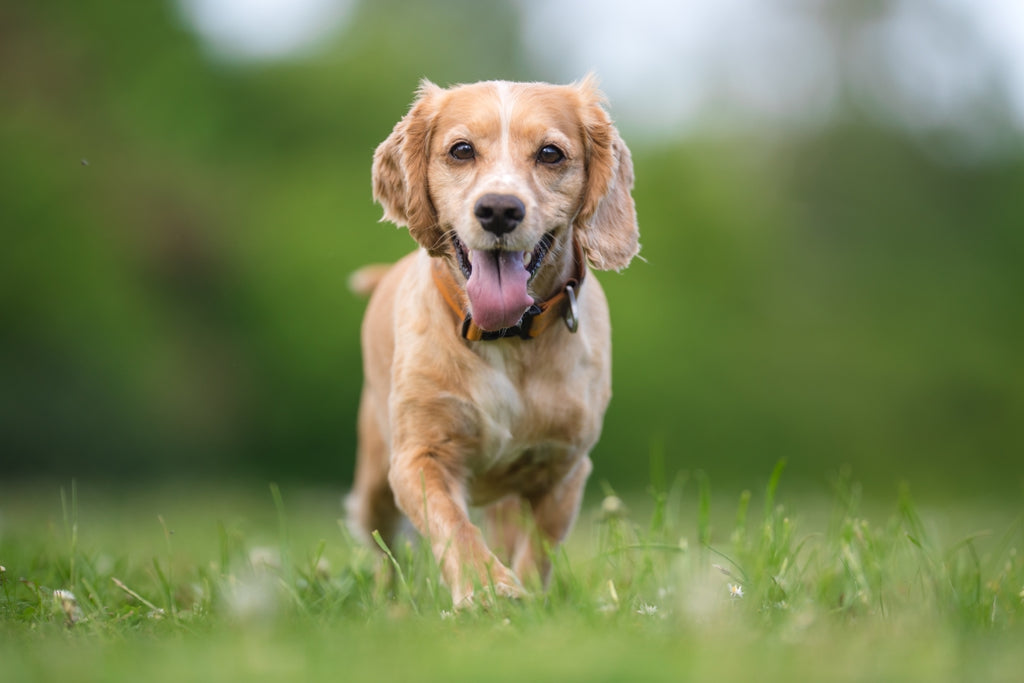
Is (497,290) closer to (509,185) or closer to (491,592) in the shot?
(509,185)

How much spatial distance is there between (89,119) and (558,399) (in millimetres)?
16185

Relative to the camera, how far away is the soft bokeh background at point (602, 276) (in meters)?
16.6

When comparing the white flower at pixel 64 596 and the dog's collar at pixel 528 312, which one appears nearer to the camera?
the white flower at pixel 64 596

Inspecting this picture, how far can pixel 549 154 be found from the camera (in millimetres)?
3662

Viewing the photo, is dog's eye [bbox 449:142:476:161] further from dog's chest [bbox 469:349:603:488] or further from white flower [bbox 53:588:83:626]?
white flower [bbox 53:588:83:626]

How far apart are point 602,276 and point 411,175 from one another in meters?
12.2

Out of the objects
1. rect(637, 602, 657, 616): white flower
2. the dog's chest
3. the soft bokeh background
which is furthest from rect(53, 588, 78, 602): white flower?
the soft bokeh background

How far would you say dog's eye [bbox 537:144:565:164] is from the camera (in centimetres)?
365

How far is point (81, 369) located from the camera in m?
16.1

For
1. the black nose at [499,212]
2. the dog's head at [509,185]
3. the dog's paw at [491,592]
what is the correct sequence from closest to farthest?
the dog's paw at [491,592] → the black nose at [499,212] → the dog's head at [509,185]

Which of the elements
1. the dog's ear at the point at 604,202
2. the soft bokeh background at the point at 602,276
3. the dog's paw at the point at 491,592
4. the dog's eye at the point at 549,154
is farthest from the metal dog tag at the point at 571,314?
the soft bokeh background at the point at 602,276

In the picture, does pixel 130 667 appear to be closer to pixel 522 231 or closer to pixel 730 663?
pixel 730 663

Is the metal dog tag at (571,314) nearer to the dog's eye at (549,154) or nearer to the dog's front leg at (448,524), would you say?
the dog's eye at (549,154)

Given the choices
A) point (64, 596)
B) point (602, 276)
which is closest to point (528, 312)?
point (64, 596)
